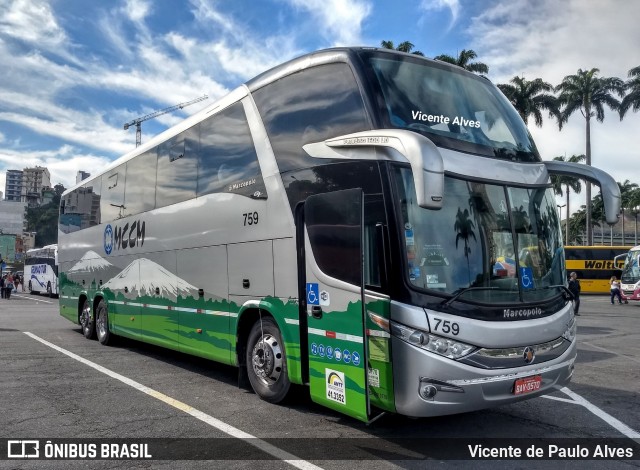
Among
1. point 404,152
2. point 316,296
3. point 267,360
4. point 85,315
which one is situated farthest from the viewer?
point 85,315

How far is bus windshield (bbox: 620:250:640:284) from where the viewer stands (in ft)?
97.2

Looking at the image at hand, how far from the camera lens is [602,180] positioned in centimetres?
602

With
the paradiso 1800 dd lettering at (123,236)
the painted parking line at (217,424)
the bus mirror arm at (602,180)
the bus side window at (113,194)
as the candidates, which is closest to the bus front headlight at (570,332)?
the bus mirror arm at (602,180)

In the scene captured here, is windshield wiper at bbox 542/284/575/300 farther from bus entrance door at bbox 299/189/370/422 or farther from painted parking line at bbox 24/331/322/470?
painted parking line at bbox 24/331/322/470

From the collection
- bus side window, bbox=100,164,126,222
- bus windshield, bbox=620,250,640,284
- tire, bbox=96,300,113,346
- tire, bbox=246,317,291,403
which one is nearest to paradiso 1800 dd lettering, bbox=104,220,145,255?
bus side window, bbox=100,164,126,222

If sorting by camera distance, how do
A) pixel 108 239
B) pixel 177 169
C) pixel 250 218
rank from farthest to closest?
pixel 108 239, pixel 177 169, pixel 250 218

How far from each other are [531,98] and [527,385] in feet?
132

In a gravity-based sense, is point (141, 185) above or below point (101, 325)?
above

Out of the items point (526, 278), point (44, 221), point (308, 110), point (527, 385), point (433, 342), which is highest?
point (44, 221)

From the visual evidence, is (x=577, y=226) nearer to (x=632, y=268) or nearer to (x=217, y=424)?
(x=632, y=268)

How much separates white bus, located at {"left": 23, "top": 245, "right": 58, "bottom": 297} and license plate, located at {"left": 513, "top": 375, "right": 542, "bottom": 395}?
3481 centimetres

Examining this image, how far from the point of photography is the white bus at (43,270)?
36.3 m

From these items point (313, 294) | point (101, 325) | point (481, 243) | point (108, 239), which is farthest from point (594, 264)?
point (313, 294)

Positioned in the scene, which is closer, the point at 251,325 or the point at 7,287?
the point at 251,325
